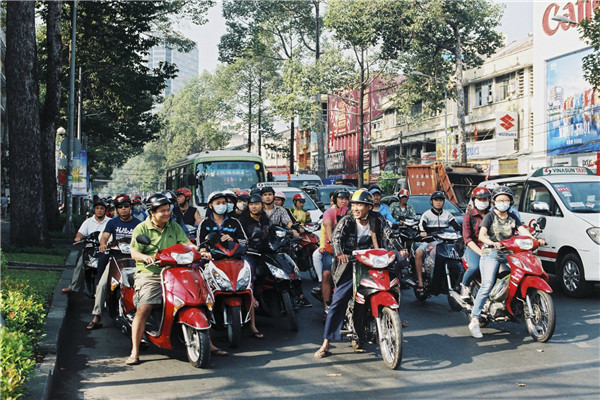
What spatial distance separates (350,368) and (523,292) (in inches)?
84.4

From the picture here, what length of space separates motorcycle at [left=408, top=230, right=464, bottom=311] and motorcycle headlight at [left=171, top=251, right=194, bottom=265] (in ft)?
12.7

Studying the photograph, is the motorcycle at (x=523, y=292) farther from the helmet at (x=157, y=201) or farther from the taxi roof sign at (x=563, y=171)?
the taxi roof sign at (x=563, y=171)

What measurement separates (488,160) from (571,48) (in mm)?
8462

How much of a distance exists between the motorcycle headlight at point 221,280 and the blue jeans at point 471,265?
2.87m

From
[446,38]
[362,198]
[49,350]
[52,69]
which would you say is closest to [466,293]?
[362,198]

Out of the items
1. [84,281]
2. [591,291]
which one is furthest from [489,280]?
[84,281]

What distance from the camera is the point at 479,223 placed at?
823 centimetres

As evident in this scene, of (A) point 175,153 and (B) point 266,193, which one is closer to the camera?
(B) point 266,193

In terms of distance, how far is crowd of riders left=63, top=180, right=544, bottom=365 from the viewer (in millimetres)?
6910

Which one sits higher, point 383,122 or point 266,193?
point 383,122

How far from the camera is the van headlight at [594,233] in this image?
998 cm

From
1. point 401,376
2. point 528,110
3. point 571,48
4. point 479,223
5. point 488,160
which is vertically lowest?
point 401,376

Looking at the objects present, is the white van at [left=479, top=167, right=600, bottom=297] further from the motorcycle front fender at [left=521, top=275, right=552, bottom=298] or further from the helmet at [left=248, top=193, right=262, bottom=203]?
the helmet at [left=248, top=193, right=262, bottom=203]

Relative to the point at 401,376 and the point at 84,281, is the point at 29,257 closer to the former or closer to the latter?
the point at 84,281
